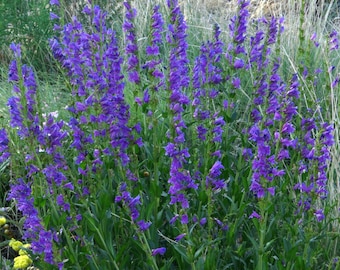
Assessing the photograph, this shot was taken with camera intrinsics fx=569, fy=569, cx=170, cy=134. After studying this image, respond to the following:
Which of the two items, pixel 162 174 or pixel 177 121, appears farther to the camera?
pixel 162 174

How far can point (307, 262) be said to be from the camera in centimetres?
242

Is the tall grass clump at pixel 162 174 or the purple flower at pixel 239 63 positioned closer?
the tall grass clump at pixel 162 174

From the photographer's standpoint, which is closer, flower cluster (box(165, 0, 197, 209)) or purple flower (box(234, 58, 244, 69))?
flower cluster (box(165, 0, 197, 209))

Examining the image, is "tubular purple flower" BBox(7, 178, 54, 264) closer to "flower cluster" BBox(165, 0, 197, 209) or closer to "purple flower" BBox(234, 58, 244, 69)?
"flower cluster" BBox(165, 0, 197, 209)

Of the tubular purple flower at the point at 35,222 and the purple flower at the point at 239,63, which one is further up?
the purple flower at the point at 239,63

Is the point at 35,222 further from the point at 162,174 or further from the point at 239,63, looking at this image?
the point at 239,63

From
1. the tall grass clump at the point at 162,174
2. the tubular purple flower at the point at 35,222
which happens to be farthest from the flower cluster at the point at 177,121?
the tubular purple flower at the point at 35,222

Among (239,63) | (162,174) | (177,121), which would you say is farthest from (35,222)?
(239,63)

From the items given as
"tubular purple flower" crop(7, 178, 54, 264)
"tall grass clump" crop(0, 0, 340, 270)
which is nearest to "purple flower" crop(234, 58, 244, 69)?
"tall grass clump" crop(0, 0, 340, 270)

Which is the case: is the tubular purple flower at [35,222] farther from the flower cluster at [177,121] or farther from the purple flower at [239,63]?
the purple flower at [239,63]

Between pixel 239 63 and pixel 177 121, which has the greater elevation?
pixel 239 63

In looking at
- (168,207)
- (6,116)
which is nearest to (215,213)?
(168,207)

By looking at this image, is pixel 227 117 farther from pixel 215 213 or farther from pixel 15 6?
pixel 15 6

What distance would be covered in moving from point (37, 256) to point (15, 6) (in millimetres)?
4382
